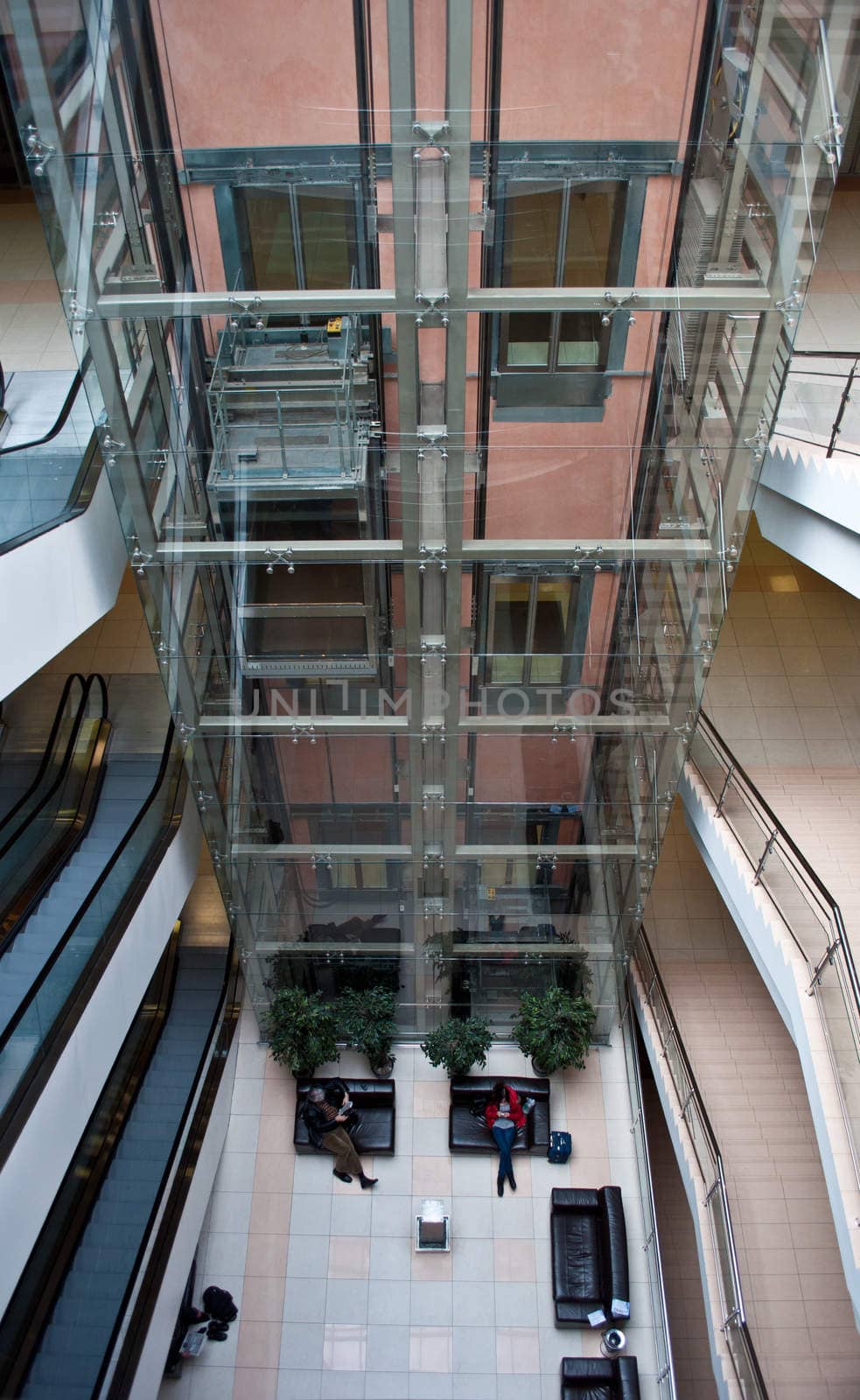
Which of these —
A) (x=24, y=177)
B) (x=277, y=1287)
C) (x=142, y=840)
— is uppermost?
(x=24, y=177)

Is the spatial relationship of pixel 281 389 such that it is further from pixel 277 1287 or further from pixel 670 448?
pixel 277 1287

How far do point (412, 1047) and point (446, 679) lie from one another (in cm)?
407

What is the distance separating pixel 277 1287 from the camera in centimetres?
835

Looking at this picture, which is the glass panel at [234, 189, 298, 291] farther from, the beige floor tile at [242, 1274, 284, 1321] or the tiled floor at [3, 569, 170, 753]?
the beige floor tile at [242, 1274, 284, 1321]

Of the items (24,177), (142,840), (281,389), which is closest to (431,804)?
(142,840)

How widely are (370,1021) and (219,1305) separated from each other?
238cm

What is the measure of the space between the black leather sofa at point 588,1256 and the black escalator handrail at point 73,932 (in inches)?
168

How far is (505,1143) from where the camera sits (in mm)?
8766

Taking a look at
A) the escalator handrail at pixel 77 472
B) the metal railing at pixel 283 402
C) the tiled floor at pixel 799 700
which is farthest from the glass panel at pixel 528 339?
the tiled floor at pixel 799 700

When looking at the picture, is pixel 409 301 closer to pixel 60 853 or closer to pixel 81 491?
pixel 81 491

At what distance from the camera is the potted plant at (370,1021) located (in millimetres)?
9062

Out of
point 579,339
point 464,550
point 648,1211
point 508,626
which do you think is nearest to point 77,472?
point 464,550

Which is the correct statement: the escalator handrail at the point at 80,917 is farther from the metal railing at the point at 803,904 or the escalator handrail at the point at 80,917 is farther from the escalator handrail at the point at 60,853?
the metal railing at the point at 803,904

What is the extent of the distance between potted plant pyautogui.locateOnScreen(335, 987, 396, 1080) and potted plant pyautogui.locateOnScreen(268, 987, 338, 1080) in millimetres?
153
